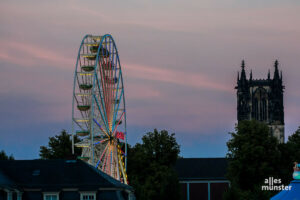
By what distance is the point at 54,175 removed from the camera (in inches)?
2395

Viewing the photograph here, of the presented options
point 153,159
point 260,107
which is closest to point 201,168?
point 153,159

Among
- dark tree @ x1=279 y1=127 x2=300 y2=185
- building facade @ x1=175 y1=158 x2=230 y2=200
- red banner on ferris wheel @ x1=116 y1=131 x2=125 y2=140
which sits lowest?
building facade @ x1=175 y1=158 x2=230 y2=200

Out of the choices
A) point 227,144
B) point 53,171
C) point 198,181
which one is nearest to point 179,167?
point 198,181

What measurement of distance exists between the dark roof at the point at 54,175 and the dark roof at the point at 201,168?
224 ft

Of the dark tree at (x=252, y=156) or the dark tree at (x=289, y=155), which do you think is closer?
the dark tree at (x=252, y=156)

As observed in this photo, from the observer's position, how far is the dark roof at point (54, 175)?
5884cm

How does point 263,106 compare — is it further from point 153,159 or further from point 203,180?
point 153,159

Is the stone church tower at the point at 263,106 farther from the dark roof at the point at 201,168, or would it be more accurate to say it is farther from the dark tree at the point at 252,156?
the dark tree at the point at 252,156

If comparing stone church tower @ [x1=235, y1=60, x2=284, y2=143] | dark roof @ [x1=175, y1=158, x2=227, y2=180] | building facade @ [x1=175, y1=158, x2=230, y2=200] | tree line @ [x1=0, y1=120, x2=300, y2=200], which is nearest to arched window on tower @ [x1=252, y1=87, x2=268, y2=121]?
stone church tower @ [x1=235, y1=60, x2=284, y2=143]

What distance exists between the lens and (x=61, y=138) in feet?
371

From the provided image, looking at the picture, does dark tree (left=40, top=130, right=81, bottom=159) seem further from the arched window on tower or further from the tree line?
the arched window on tower

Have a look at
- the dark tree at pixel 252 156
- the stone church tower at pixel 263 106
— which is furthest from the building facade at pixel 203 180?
the stone church tower at pixel 263 106

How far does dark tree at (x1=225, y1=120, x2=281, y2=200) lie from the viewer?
301 ft

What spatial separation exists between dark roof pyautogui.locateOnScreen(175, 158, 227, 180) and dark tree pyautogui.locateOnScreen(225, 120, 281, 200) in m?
33.0
